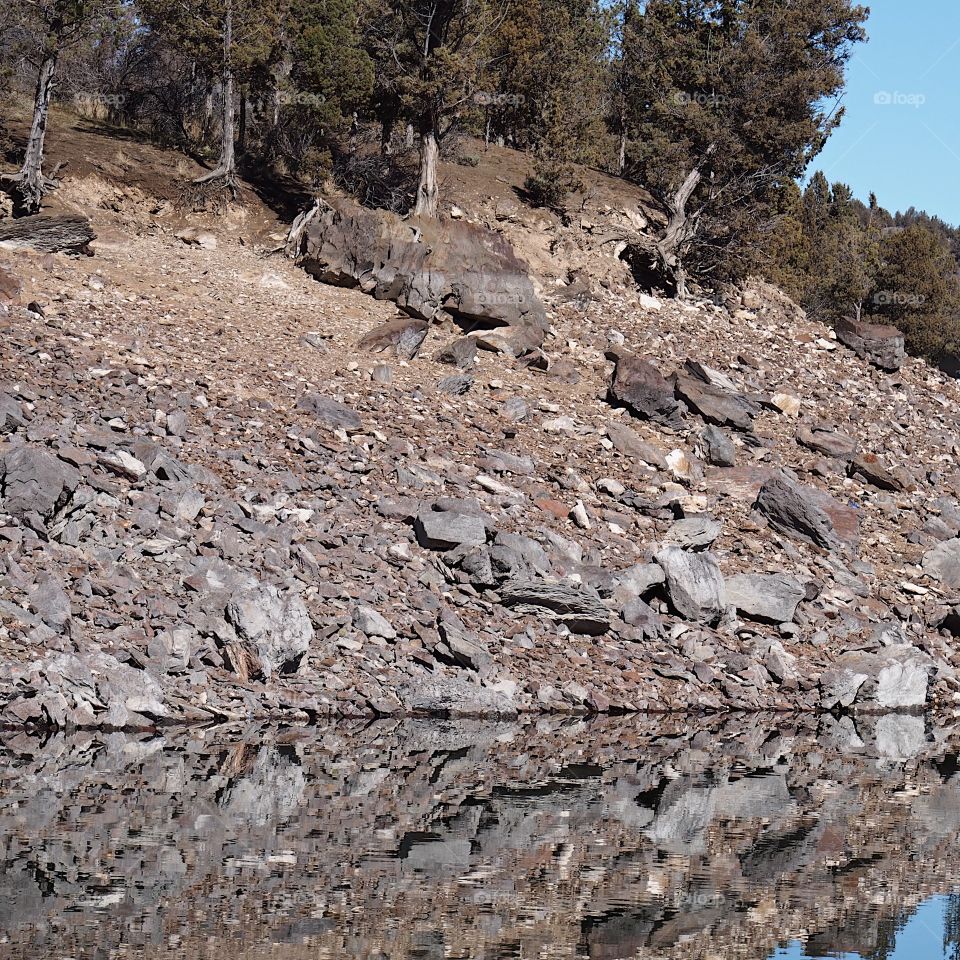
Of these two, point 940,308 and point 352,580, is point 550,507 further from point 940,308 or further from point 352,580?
point 940,308

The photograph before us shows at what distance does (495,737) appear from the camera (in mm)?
12781

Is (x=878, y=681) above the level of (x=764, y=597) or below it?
below

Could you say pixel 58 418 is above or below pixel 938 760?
above

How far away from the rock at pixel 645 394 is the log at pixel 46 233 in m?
10.7

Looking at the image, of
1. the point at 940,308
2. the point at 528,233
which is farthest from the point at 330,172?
the point at 940,308

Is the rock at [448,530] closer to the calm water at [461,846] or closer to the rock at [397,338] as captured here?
the calm water at [461,846]

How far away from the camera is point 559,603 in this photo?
15266 mm

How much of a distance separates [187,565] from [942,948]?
9658 mm

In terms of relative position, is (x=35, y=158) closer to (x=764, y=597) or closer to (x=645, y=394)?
(x=645, y=394)

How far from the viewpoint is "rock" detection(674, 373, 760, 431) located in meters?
22.9

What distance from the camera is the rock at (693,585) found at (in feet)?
53.0

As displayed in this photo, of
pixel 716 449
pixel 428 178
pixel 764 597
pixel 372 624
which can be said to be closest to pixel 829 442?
pixel 716 449

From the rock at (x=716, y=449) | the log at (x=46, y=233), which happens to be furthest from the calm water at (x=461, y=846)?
the log at (x=46, y=233)

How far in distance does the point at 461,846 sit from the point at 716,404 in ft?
52.5
